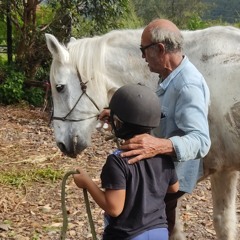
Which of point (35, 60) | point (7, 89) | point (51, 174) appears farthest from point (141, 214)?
point (35, 60)

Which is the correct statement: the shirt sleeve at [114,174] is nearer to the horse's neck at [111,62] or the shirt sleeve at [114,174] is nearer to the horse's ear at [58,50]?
the horse's neck at [111,62]

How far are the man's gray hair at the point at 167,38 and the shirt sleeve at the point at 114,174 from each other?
0.58m

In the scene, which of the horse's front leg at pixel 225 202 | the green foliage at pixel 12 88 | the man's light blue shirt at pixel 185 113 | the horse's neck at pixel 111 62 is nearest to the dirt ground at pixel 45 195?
the horse's front leg at pixel 225 202

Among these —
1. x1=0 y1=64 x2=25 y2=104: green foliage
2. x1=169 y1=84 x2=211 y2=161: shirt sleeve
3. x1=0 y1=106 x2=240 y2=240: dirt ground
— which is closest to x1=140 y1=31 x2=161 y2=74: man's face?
x1=169 y1=84 x2=211 y2=161: shirt sleeve

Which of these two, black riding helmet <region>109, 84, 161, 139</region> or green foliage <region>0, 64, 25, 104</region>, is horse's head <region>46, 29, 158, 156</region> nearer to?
black riding helmet <region>109, 84, 161, 139</region>

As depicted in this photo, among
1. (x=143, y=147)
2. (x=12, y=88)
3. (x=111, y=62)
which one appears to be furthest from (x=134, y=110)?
(x=12, y=88)

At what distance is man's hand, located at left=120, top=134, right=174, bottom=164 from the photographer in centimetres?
192

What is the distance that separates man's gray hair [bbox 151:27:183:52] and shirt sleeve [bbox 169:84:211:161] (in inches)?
7.4

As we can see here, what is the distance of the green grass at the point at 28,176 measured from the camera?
5184mm

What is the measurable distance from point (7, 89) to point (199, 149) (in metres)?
8.14

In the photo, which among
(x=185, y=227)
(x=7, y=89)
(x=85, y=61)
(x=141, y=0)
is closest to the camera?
(x=85, y=61)

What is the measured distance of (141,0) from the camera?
35.8 m

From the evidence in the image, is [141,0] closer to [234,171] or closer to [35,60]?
[35,60]

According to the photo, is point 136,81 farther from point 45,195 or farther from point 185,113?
point 45,195
